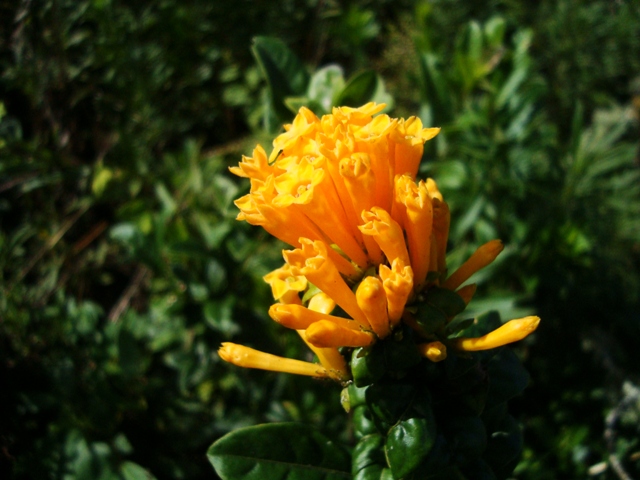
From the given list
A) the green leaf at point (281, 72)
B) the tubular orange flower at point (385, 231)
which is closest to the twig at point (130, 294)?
the green leaf at point (281, 72)

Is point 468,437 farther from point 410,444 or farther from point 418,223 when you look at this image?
point 418,223

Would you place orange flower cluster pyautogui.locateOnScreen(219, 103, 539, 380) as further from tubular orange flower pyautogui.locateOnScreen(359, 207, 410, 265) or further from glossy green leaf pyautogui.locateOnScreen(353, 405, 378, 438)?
glossy green leaf pyautogui.locateOnScreen(353, 405, 378, 438)

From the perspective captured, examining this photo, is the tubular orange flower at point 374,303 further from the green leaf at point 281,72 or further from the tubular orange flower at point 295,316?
the green leaf at point 281,72

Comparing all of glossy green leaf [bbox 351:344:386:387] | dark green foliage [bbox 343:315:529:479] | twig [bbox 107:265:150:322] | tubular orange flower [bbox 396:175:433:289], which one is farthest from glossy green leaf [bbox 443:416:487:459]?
twig [bbox 107:265:150:322]

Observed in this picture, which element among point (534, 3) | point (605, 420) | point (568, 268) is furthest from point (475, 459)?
point (534, 3)

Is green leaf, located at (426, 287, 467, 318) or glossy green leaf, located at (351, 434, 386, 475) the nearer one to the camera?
green leaf, located at (426, 287, 467, 318)

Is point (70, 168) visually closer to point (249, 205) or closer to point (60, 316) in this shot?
point (60, 316)

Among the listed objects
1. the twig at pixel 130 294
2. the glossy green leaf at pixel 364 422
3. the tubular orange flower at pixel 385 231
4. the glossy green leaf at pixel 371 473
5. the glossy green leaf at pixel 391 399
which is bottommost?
the twig at pixel 130 294
